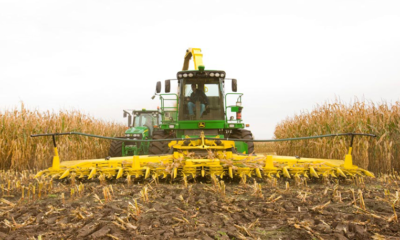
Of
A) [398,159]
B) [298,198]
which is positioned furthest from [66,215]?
[398,159]

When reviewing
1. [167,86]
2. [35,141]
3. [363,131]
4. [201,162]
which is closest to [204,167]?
[201,162]

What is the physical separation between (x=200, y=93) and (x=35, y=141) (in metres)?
5.06

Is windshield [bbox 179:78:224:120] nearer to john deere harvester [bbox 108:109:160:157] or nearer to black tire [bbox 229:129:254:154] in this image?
black tire [bbox 229:129:254:154]

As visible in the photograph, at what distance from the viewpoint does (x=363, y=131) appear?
831cm

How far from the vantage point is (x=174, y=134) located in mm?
8352

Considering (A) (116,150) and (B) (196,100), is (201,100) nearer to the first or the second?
(B) (196,100)

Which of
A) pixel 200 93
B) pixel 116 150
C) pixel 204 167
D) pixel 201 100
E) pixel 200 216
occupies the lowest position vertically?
pixel 200 216

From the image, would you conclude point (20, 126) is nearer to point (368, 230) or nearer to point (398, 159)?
point (368, 230)

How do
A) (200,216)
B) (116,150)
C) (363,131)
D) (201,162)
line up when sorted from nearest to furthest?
(200,216)
(201,162)
(363,131)
(116,150)

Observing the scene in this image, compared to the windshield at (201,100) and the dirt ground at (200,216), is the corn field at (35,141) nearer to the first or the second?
the windshield at (201,100)

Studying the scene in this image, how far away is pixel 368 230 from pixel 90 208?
2.91 m

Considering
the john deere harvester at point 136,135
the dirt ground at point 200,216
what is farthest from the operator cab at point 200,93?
the dirt ground at point 200,216

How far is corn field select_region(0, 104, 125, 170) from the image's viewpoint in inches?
354

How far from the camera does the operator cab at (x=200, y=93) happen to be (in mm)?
8383
